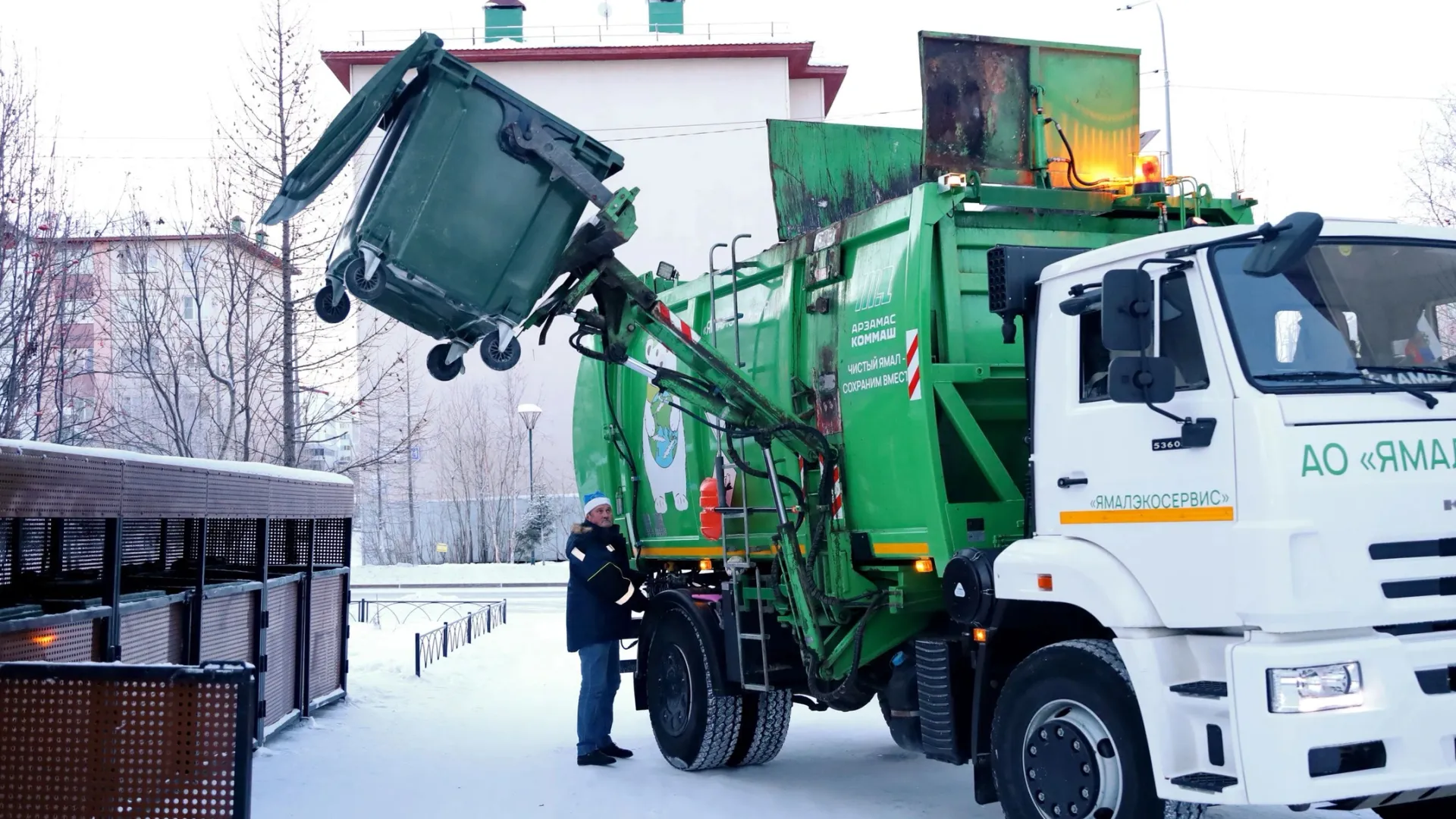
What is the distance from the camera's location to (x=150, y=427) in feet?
62.7

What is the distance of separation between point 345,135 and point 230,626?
3784 millimetres

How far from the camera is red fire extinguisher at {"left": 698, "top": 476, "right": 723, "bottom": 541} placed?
8.11 meters

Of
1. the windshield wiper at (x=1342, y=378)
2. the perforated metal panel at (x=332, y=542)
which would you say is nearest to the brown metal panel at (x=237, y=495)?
the perforated metal panel at (x=332, y=542)

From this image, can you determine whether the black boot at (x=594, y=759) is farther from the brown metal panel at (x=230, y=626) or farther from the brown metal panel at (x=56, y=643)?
the brown metal panel at (x=56, y=643)

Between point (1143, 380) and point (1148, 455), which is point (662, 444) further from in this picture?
point (1143, 380)

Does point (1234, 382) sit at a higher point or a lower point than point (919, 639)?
higher

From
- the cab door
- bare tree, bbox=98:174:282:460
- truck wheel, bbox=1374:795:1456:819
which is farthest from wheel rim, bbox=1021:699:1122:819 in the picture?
bare tree, bbox=98:174:282:460

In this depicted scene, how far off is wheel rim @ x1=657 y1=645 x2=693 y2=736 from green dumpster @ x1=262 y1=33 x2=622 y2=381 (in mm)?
2801

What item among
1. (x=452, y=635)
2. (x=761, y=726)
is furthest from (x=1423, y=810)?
(x=452, y=635)

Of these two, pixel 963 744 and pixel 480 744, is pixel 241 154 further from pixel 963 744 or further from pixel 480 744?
pixel 963 744

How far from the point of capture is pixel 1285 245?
458cm

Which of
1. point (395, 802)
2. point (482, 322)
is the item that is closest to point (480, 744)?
point (395, 802)

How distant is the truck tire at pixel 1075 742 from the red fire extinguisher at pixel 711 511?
2.92 m

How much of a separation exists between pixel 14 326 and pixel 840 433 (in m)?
7.55
